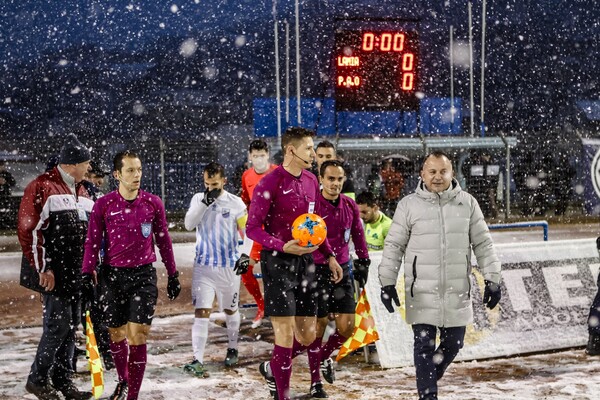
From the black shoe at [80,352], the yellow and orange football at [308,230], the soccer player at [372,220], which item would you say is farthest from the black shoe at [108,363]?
the soccer player at [372,220]

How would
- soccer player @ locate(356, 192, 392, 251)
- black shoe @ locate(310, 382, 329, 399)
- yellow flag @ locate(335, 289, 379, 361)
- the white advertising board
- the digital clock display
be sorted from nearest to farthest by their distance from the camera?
1. black shoe @ locate(310, 382, 329, 399)
2. yellow flag @ locate(335, 289, 379, 361)
3. the white advertising board
4. soccer player @ locate(356, 192, 392, 251)
5. the digital clock display

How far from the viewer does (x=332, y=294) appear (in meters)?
6.74

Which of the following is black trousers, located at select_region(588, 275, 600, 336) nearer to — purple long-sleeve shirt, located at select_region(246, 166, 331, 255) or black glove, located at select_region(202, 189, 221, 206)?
purple long-sleeve shirt, located at select_region(246, 166, 331, 255)

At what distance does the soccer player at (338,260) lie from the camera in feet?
21.8

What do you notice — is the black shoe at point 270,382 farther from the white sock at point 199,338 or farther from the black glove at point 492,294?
the black glove at point 492,294

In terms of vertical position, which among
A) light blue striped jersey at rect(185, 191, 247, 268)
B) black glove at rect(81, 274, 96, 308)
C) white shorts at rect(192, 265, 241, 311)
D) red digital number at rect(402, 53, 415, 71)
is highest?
red digital number at rect(402, 53, 415, 71)

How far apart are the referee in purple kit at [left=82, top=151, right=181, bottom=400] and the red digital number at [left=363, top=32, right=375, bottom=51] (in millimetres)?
20028

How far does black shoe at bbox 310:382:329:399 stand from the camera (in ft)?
21.5

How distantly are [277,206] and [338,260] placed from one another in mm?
918

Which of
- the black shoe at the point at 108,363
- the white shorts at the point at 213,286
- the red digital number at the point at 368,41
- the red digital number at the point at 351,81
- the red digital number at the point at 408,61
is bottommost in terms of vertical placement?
the black shoe at the point at 108,363

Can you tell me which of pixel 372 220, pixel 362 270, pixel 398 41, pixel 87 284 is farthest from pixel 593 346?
pixel 398 41

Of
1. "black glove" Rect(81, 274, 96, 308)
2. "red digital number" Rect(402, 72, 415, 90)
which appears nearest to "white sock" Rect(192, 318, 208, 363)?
"black glove" Rect(81, 274, 96, 308)

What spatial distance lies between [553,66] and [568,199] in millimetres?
54050

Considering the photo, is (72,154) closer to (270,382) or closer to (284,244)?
(284,244)
